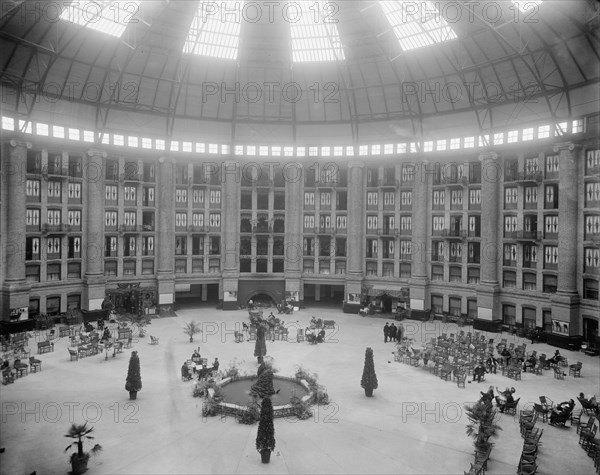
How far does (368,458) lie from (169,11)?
145ft

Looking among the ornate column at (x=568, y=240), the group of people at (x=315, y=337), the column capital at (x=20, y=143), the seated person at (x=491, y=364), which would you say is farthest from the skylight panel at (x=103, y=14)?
the ornate column at (x=568, y=240)

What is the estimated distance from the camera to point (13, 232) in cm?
4753

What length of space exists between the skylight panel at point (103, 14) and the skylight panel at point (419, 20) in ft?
80.7

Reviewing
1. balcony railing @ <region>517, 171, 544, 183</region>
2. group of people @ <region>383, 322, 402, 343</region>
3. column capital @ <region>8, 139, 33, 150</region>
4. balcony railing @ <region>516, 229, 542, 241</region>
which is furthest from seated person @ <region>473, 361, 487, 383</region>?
column capital @ <region>8, 139, 33, 150</region>

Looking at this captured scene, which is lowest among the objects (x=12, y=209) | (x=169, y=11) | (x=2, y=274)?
(x=2, y=274)

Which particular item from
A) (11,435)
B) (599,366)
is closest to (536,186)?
(599,366)

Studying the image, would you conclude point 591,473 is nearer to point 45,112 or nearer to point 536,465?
point 536,465

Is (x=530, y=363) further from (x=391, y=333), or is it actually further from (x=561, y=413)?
(x=391, y=333)

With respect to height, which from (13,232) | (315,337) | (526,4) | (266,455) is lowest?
(266,455)

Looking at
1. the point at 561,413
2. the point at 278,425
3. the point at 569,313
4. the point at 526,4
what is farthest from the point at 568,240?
the point at 278,425

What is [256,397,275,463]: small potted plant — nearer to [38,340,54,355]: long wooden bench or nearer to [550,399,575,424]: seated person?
[550,399,575,424]: seated person

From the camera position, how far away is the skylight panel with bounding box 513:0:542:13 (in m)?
38.7

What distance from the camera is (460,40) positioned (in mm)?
47438

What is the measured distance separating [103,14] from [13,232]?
899 inches
